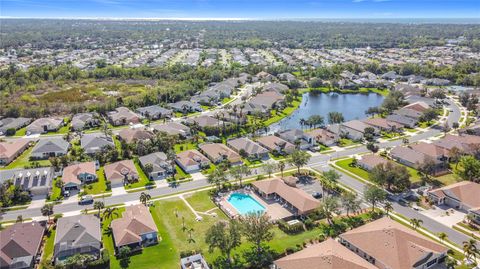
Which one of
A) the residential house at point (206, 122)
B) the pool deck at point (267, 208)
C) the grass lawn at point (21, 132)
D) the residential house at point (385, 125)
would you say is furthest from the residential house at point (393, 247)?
the grass lawn at point (21, 132)

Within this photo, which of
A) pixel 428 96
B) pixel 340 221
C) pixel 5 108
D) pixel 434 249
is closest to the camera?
pixel 434 249

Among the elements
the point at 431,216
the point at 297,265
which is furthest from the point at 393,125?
the point at 297,265

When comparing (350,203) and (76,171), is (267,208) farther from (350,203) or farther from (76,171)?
(76,171)

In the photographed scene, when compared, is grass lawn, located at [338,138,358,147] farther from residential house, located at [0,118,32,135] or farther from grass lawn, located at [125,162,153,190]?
residential house, located at [0,118,32,135]

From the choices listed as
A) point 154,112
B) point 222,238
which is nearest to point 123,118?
point 154,112

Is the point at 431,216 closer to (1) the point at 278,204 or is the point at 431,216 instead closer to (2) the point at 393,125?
(1) the point at 278,204

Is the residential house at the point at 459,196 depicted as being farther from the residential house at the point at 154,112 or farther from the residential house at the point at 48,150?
the residential house at the point at 154,112

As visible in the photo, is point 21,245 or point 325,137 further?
point 325,137
